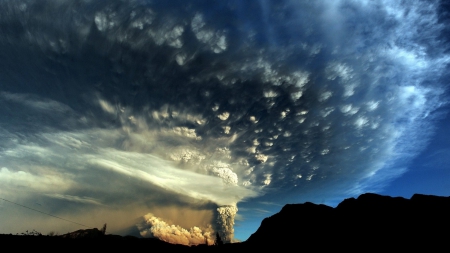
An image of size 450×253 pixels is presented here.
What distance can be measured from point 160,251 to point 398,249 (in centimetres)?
4049

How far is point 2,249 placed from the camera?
22781 mm

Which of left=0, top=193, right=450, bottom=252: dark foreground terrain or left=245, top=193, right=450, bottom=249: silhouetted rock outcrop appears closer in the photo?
left=0, top=193, right=450, bottom=252: dark foreground terrain

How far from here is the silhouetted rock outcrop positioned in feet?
98.8

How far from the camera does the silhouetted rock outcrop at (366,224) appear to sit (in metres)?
30.1

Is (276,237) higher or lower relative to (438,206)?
lower

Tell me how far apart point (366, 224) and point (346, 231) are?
3.84 m

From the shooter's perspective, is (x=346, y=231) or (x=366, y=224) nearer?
(x=366, y=224)

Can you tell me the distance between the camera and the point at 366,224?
35469 millimetres

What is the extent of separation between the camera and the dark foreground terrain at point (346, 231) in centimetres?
2802

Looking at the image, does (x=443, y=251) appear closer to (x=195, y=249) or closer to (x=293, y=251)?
(x=293, y=251)

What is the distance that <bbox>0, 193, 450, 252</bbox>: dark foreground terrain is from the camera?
28.0 metres

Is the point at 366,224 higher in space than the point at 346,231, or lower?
higher

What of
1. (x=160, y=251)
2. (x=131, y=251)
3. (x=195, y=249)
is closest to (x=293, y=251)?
(x=195, y=249)

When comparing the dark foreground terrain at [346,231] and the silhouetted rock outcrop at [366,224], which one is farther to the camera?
the silhouetted rock outcrop at [366,224]
